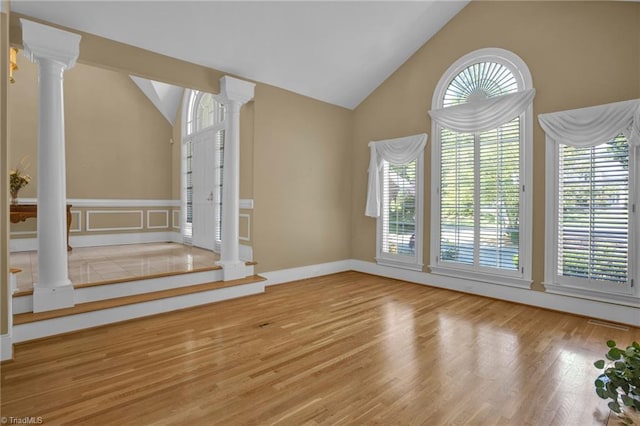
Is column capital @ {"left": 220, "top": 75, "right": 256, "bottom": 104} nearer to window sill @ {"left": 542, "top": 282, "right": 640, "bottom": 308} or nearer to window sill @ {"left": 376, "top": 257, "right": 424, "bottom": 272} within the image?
window sill @ {"left": 376, "top": 257, "right": 424, "bottom": 272}

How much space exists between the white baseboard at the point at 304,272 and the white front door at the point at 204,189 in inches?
55.3

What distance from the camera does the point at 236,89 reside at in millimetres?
4355

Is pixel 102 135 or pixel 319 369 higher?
pixel 102 135

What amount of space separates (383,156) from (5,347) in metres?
4.82

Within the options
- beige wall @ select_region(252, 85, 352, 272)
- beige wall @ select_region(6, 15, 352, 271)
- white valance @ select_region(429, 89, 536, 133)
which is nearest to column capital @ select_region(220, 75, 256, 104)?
beige wall @ select_region(6, 15, 352, 271)

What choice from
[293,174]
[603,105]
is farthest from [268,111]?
[603,105]

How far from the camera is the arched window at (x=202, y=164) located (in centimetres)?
557

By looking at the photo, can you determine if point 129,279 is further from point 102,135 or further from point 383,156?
point 102,135

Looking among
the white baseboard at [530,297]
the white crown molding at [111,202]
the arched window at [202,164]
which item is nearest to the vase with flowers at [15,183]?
the white crown molding at [111,202]

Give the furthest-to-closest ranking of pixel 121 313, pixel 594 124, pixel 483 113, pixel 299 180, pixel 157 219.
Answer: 1. pixel 157 219
2. pixel 299 180
3. pixel 483 113
4. pixel 594 124
5. pixel 121 313

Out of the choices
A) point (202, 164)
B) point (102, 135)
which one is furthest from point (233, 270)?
point (102, 135)

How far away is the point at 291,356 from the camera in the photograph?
262 cm

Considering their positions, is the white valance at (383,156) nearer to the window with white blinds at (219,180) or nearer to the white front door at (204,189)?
the window with white blinds at (219,180)

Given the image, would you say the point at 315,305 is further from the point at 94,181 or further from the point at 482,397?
the point at 94,181
